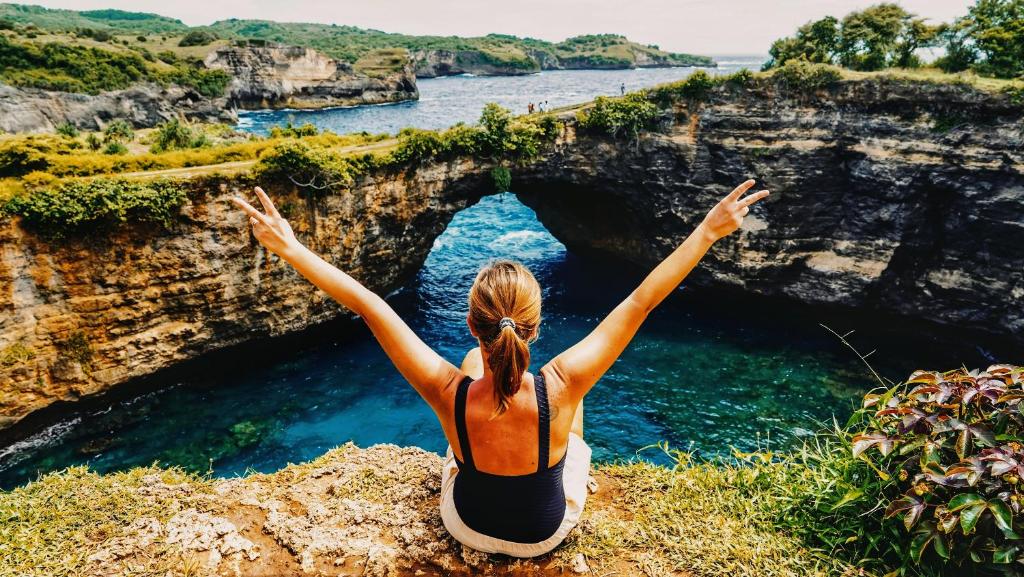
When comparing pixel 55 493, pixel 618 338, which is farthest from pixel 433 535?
pixel 55 493

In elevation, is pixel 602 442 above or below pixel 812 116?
below

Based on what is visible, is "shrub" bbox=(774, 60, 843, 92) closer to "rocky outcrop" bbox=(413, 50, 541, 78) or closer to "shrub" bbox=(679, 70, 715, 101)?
"shrub" bbox=(679, 70, 715, 101)

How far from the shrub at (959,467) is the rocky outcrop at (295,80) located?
90.3 meters

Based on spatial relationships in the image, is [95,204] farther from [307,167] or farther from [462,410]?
[462,410]

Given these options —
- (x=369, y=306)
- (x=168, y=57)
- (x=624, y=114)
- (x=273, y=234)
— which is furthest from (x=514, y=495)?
(x=168, y=57)

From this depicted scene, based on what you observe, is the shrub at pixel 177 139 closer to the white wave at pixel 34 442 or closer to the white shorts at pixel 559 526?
the white wave at pixel 34 442

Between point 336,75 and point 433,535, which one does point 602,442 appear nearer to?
point 433,535

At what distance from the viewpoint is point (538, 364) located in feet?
67.9

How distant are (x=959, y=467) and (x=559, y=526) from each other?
9.44 feet

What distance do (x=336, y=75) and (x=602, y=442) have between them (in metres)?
92.6

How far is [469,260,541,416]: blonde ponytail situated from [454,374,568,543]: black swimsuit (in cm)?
36

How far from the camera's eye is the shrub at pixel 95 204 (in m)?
15.0

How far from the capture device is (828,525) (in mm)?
4719

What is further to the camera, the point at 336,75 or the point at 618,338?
the point at 336,75
